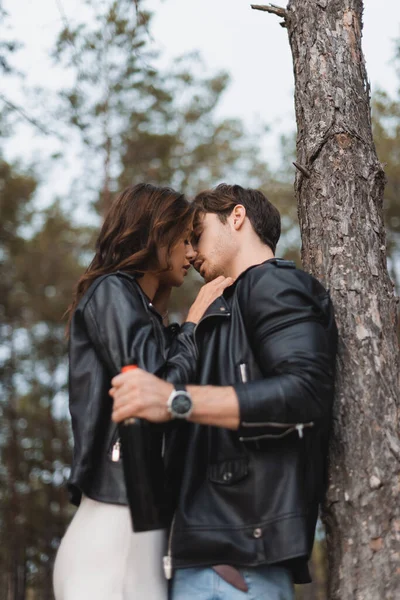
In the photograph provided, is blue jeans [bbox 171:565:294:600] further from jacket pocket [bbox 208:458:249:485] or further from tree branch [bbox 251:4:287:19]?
tree branch [bbox 251:4:287:19]

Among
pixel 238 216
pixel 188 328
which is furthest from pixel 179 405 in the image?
pixel 238 216

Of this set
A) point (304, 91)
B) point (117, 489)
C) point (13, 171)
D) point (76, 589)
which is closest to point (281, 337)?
point (117, 489)

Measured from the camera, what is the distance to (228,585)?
2.45 metres

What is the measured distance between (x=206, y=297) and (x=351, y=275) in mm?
620

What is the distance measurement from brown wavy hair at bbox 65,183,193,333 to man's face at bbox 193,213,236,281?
303 millimetres

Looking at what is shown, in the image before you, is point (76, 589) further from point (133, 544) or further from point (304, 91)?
point (304, 91)

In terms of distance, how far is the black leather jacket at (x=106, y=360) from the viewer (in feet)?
8.43

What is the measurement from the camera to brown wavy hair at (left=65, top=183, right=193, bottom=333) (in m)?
3.03

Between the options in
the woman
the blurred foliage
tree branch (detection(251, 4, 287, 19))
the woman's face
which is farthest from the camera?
the blurred foliage

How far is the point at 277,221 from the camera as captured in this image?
11.6ft

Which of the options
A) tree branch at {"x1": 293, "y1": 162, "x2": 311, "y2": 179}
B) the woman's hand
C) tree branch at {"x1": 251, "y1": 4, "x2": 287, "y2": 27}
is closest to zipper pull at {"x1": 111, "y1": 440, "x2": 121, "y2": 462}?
the woman's hand

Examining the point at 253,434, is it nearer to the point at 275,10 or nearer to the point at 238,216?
the point at 238,216

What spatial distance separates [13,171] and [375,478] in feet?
59.2


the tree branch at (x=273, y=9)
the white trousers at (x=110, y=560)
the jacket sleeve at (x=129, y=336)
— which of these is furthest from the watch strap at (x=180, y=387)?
the tree branch at (x=273, y=9)
